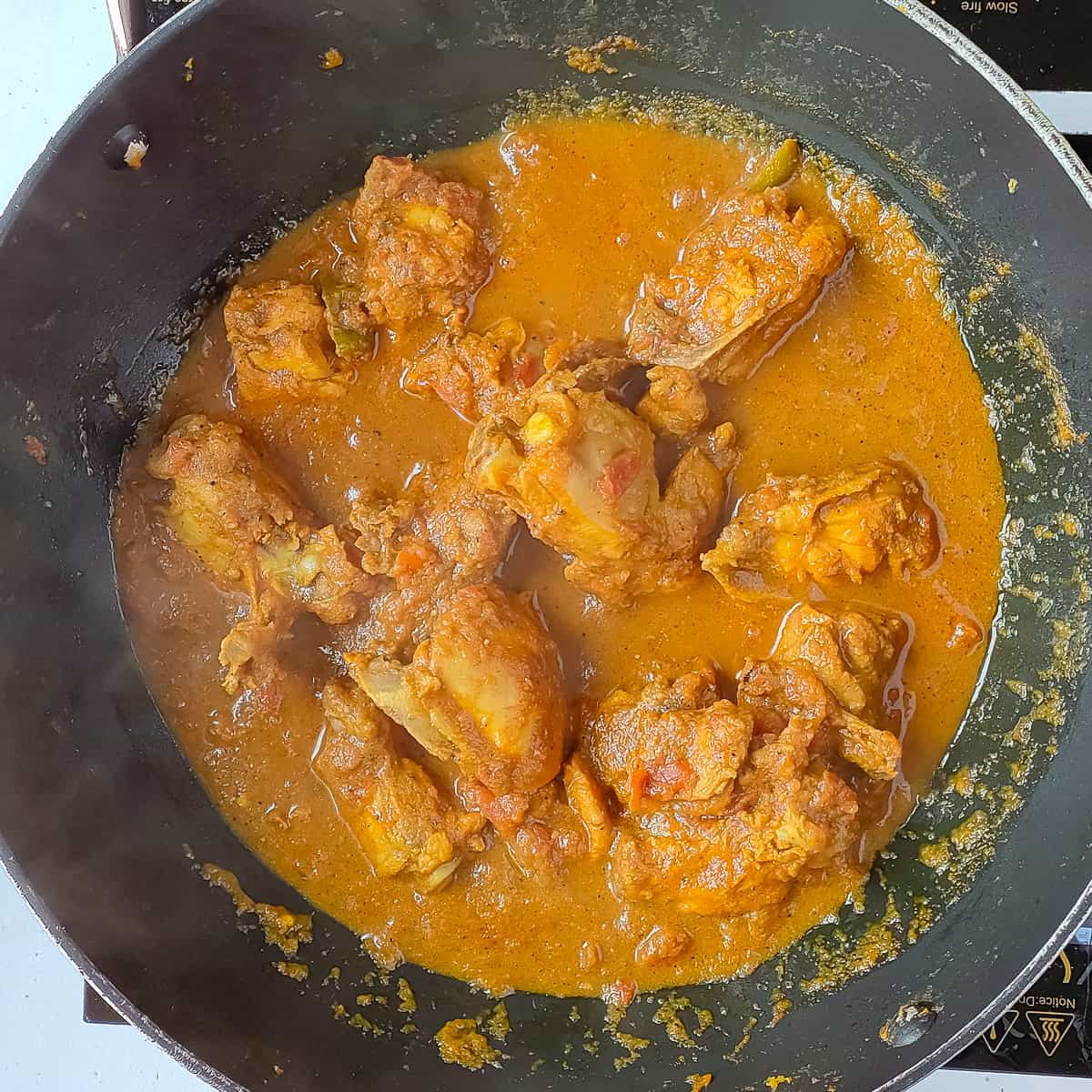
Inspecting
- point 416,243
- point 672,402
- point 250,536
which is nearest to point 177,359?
point 250,536

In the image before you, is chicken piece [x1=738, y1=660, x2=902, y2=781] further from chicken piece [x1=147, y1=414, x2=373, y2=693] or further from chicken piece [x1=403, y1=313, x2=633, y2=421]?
chicken piece [x1=147, y1=414, x2=373, y2=693]

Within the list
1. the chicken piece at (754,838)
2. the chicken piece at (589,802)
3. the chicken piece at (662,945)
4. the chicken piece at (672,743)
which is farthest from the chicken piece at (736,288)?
the chicken piece at (662,945)

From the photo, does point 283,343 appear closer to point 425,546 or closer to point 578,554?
point 425,546

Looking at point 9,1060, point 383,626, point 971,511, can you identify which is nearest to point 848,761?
point 971,511

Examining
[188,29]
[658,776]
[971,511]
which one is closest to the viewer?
[188,29]

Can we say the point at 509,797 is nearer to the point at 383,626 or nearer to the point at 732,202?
the point at 383,626

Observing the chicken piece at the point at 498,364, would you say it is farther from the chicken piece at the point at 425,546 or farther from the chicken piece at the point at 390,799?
the chicken piece at the point at 390,799
